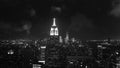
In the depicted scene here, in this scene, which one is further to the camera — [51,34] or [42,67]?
[51,34]

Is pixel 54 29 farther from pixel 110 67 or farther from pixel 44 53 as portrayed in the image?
pixel 110 67

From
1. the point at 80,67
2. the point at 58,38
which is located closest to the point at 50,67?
the point at 80,67

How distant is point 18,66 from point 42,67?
2.72 metres

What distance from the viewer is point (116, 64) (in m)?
21.6

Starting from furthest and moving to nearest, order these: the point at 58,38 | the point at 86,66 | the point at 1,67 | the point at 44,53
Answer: the point at 58,38, the point at 44,53, the point at 86,66, the point at 1,67

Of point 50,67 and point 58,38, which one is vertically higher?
point 58,38

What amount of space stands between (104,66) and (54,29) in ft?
110

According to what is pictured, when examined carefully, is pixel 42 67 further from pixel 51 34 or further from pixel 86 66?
pixel 51 34

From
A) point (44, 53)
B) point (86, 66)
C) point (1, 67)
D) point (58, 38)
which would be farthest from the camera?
point (58, 38)

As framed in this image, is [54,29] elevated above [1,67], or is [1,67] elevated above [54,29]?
[54,29]

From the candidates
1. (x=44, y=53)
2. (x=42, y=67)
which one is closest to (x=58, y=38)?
(x=44, y=53)

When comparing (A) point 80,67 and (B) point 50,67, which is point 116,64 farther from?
(B) point 50,67

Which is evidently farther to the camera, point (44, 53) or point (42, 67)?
point (44, 53)

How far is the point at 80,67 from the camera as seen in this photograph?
2073cm
